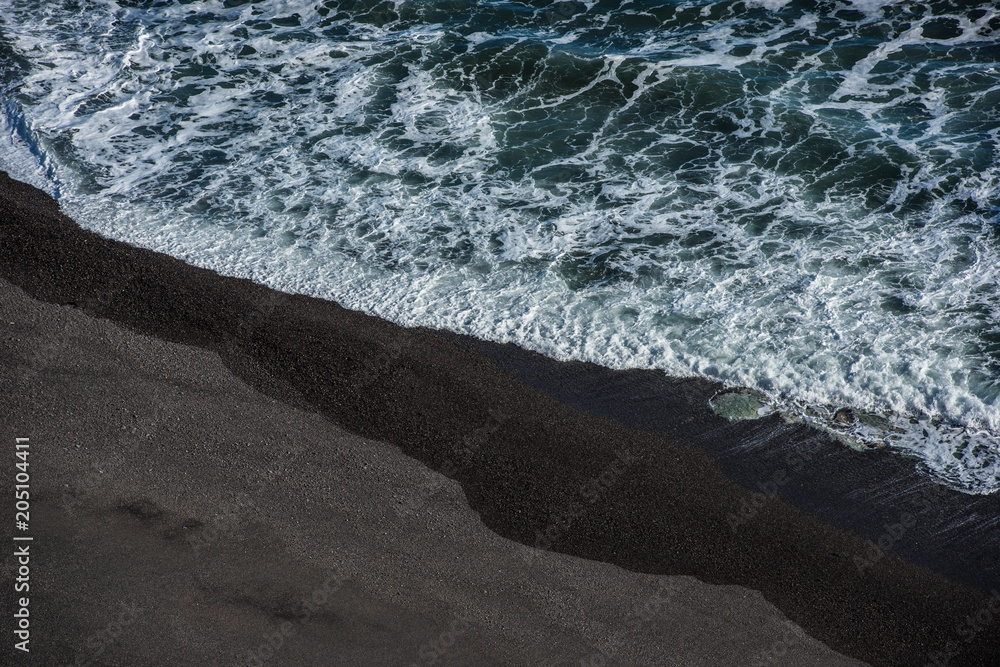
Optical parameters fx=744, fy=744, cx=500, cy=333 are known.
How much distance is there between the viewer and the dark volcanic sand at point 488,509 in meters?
5.34

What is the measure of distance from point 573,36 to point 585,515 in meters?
10.5

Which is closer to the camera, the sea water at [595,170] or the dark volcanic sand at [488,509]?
the dark volcanic sand at [488,509]

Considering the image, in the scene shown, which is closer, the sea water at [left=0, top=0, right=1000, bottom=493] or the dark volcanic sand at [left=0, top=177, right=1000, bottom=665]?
the dark volcanic sand at [left=0, top=177, right=1000, bottom=665]

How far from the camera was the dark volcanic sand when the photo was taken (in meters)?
5.34

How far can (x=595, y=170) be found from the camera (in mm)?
10656

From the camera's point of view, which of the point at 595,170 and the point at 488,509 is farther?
the point at 595,170

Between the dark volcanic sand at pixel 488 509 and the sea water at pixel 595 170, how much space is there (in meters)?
0.60

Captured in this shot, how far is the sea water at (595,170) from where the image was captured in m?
7.80

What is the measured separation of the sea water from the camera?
780 cm

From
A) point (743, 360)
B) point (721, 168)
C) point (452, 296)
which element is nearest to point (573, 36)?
point (721, 168)

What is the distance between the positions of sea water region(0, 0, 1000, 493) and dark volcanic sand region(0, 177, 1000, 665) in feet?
1.96

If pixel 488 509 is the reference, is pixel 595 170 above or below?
above

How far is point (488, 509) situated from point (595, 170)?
19.9 ft

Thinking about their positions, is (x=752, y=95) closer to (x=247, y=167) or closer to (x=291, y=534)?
(x=247, y=167)
